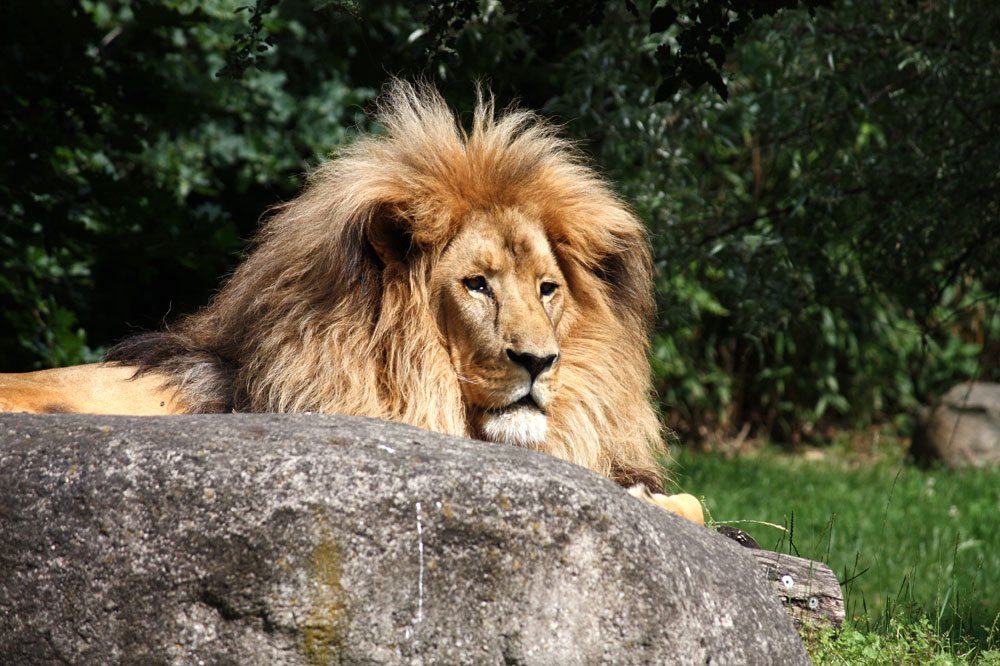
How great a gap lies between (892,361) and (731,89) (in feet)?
12.6

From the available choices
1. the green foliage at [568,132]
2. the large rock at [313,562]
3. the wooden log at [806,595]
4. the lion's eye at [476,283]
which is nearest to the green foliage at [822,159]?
the green foliage at [568,132]

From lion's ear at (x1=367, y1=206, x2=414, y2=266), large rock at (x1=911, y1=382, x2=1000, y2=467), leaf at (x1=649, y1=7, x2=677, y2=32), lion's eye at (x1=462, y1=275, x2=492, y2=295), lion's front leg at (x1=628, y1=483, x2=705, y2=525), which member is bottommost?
large rock at (x1=911, y1=382, x2=1000, y2=467)

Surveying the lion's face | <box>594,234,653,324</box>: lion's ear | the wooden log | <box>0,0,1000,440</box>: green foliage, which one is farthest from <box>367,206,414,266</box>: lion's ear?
the wooden log

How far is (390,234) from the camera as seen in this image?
3.23 metres

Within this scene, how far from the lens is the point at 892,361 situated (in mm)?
10414

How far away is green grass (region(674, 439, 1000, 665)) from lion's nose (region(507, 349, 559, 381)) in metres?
1.22

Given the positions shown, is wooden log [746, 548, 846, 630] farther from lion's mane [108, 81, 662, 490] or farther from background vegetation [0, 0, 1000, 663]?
lion's mane [108, 81, 662, 490]

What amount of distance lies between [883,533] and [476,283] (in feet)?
13.4

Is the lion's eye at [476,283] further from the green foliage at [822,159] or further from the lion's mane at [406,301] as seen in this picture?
the green foliage at [822,159]

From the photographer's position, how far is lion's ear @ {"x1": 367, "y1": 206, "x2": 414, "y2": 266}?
3193 mm

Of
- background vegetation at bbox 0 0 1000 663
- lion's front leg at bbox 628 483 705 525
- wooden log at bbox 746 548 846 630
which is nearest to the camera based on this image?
lion's front leg at bbox 628 483 705 525

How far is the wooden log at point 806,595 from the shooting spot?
3443 mm

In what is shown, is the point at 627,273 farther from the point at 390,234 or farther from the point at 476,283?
the point at 390,234

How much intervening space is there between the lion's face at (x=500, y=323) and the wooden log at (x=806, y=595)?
0.98 metres
